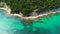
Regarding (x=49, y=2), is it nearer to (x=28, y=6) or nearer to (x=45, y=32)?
(x=28, y=6)

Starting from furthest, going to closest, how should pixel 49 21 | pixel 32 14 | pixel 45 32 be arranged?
1. pixel 32 14
2. pixel 49 21
3. pixel 45 32

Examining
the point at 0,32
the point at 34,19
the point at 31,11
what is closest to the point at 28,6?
the point at 31,11

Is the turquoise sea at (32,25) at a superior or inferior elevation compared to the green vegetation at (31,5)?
inferior

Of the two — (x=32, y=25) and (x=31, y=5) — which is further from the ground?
(x=31, y=5)

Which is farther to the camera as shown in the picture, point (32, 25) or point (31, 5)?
point (31, 5)

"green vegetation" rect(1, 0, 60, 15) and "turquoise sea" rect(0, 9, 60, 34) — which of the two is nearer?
"turquoise sea" rect(0, 9, 60, 34)
